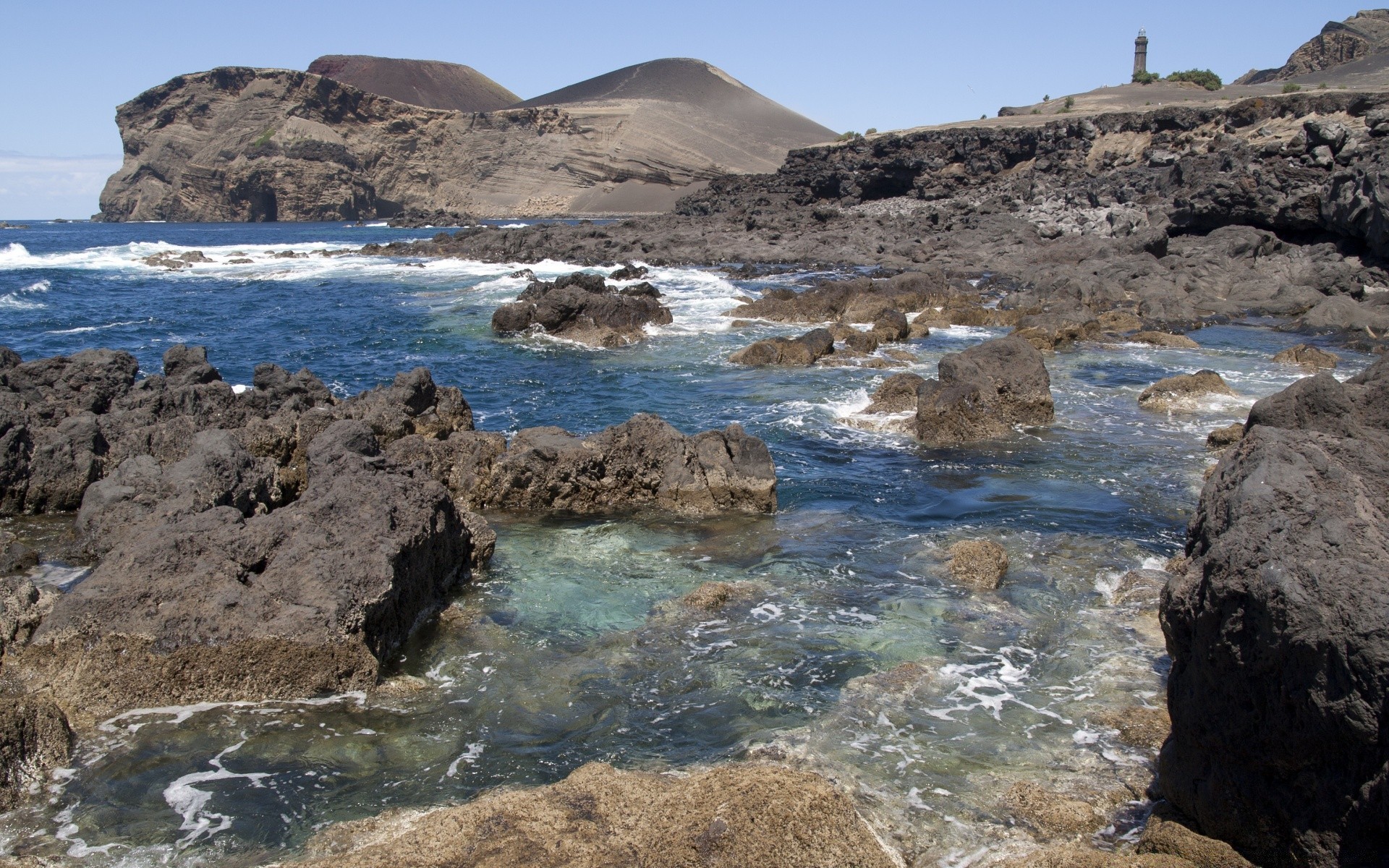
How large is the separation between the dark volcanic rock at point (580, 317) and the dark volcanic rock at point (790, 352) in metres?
4.38

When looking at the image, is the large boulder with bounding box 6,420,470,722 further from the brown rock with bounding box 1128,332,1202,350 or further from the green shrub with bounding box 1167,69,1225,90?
the green shrub with bounding box 1167,69,1225,90

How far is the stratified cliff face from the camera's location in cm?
10581

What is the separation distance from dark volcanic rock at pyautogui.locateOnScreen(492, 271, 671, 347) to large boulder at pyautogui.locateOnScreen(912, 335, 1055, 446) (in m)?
10.7

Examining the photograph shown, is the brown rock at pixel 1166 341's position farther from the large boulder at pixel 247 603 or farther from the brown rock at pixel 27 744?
the brown rock at pixel 27 744

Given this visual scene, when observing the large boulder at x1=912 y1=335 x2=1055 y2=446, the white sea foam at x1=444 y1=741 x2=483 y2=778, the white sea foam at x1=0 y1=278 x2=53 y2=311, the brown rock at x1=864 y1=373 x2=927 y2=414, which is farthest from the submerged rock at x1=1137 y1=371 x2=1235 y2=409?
the white sea foam at x1=0 y1=278 x2=53 y2=311

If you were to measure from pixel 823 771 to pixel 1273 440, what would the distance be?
319 cm

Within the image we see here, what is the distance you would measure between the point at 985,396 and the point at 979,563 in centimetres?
579

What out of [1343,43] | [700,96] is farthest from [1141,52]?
[700,96]

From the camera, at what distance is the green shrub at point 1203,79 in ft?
226

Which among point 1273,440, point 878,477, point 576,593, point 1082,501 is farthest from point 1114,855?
point 878,477

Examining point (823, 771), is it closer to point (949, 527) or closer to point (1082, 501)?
point (949, 527)

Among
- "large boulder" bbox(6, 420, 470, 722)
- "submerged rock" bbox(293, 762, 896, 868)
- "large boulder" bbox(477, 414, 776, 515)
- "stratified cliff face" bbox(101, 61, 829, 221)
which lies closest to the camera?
"submerged rock" bbox(293, 762, 896, 868)

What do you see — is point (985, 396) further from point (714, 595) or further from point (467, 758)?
point (467, 758)

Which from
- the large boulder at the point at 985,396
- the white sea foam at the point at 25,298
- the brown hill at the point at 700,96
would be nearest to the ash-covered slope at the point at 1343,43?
the brown hill at the point at 700,96
